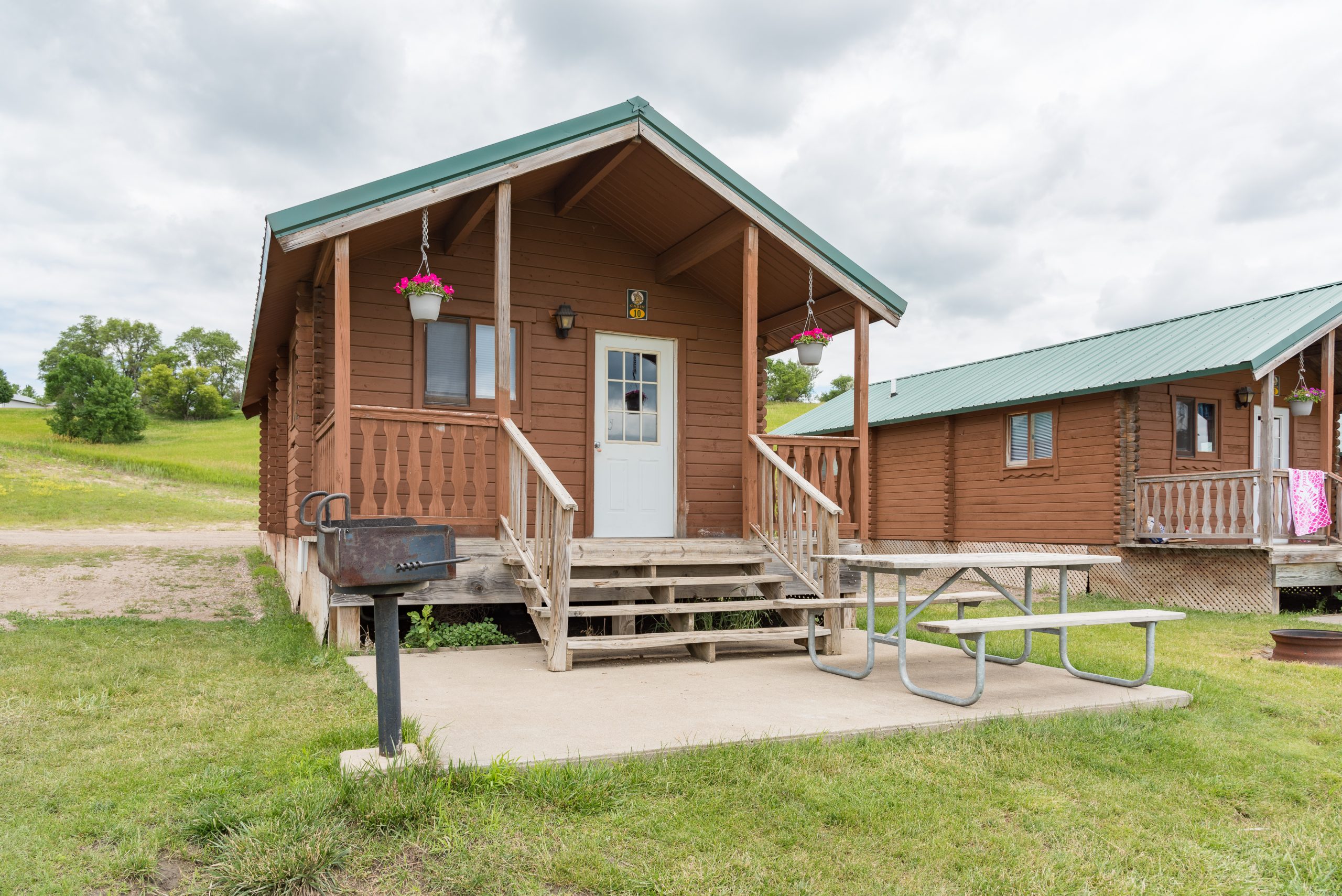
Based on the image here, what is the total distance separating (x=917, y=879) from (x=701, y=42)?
363 inches

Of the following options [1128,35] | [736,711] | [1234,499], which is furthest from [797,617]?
[1128,35]

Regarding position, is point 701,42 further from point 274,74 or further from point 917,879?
point 917,879

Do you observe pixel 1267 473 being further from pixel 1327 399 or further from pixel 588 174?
pixel 588 174

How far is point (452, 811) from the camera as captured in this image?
302 cm

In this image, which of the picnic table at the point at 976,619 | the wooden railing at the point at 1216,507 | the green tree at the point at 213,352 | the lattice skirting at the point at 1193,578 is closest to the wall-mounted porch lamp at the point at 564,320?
the picnic table at the point at 976,619

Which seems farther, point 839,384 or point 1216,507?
point 839,384

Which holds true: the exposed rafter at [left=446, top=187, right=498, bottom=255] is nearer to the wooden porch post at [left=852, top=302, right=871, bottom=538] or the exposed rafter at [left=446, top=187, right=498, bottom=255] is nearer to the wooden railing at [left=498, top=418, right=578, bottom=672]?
the wooden railing at [left=498, top=418, right=578, bottom=672]

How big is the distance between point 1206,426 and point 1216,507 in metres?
2.18

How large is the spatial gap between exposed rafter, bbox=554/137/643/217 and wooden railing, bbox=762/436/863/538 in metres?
2.70

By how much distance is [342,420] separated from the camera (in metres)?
6.26

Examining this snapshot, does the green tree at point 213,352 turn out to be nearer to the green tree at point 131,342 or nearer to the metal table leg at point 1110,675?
the green tree at point 131,342

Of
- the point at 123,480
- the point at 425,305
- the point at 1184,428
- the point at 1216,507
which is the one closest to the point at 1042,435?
the point at 1184,428

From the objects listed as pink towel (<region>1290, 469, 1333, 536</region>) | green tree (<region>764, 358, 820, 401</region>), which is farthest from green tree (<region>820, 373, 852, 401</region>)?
pink towel (<region>1290, 469, 1333, 536</region>)

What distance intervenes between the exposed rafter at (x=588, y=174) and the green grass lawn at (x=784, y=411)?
34069 millimetres
